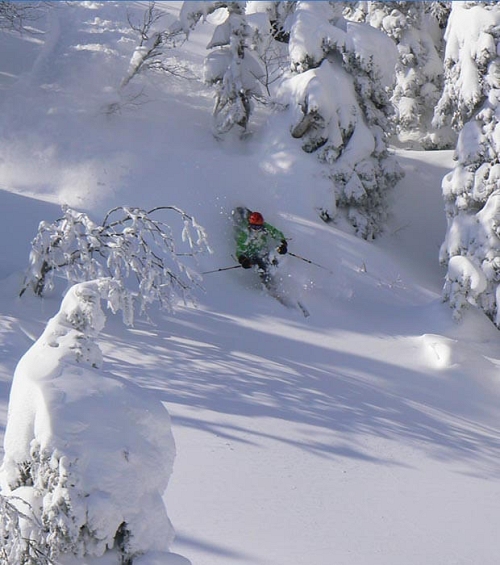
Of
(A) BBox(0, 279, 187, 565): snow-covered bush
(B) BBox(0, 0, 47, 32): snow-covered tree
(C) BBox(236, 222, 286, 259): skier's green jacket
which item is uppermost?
(A) BBox(0, 279, 187, 565): snow-covered bush

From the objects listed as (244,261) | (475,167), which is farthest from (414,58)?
(244,261)

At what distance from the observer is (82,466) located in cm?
476

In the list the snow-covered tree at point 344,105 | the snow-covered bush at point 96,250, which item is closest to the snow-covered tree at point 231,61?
the snow-covered tree at point 344,105

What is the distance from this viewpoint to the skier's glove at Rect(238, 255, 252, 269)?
14.9 meters

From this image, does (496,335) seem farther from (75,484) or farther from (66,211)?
(75,484)

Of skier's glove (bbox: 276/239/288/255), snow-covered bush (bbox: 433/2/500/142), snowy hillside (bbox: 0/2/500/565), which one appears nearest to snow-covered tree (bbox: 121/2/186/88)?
snowy hillside (bbox: 0/2/500/565)

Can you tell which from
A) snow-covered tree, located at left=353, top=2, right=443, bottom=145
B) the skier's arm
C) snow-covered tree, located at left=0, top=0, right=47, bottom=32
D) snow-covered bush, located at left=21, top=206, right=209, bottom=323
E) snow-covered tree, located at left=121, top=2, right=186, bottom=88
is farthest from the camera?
snow-covered tree, located at left=353, top=2, right=443, bottom=145

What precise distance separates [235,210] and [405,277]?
11.8 feet

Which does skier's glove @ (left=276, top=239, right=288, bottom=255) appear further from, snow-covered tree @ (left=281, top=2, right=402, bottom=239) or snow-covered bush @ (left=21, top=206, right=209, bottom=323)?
snow-covered bush @ (left=21, top=206, right=209, bottom=323)

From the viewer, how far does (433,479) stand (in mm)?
10266

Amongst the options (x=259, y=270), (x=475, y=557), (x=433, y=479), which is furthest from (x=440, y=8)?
(x=475, y=557)

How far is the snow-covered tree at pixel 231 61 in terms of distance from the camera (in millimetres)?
17641

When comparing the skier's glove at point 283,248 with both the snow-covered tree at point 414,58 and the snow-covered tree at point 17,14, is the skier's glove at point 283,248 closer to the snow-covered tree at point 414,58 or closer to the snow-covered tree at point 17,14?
the snow-covered tree at point 414,58

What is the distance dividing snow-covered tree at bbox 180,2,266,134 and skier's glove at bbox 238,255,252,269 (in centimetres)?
415
